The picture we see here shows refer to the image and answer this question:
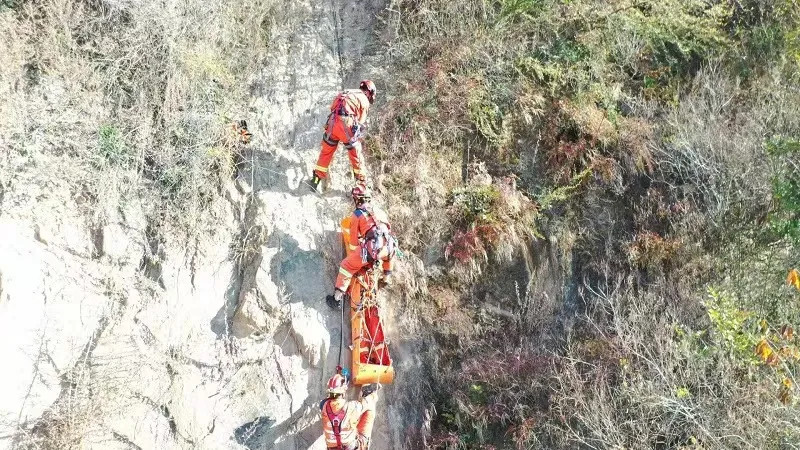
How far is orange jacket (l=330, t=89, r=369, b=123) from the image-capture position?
27.9 ft

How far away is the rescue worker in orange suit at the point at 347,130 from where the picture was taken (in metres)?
8.51

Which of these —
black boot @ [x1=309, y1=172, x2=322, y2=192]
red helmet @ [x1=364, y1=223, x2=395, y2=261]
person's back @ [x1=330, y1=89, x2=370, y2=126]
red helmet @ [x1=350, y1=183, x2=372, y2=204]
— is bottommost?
red helmet @ [x1=364, y1=223, x2=395, y2=261]

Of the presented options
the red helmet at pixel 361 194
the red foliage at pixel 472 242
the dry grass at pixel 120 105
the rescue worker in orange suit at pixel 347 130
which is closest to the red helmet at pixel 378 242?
the red helmet at pixel 361 194

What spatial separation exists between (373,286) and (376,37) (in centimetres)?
435

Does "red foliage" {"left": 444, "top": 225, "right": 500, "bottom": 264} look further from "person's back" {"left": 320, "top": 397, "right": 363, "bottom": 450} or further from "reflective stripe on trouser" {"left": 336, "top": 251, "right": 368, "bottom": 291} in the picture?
"person's back" {"left": 320, "top": 397, "right": 363, "bottom": 450}

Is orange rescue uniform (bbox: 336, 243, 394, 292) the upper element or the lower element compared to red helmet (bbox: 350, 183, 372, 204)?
lower

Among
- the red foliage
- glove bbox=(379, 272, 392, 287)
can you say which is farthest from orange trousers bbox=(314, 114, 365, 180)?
the red foliage

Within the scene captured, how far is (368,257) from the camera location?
26.0 ft

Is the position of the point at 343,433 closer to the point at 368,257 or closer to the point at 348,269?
the point at 348,269

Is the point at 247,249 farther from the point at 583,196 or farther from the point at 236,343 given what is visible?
the point at 583,196

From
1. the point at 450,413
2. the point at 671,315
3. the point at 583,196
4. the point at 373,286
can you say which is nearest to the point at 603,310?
the point at 671,315

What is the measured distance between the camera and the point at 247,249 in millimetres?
8297

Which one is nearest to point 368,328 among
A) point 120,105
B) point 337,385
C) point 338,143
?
point 337,385

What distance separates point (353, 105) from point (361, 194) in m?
1.20
